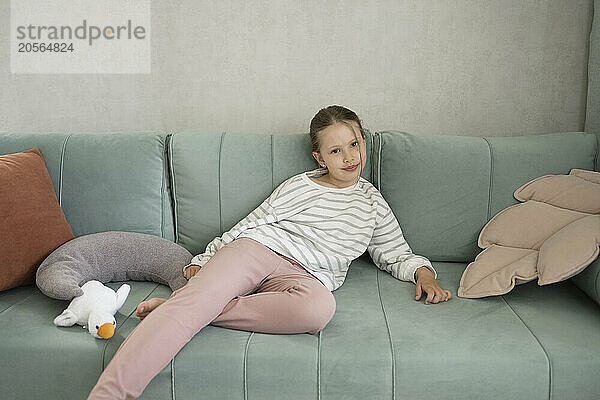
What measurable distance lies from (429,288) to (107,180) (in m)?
1.12

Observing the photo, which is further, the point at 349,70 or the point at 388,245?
the point at 349,70

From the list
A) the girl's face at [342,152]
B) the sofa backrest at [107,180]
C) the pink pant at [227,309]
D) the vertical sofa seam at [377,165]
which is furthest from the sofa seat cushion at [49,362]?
the vertical sofa seam at [377,165]

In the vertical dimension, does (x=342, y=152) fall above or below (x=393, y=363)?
above

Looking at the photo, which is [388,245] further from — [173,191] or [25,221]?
[25,221]

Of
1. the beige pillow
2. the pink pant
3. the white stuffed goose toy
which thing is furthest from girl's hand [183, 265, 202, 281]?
the beige pillow

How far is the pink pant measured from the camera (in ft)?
4.75

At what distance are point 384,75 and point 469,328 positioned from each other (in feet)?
3.98

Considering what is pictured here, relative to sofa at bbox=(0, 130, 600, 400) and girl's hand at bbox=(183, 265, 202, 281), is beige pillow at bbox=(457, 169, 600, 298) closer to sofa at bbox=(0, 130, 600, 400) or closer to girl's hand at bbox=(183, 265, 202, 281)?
sofa at bbox=(0, 130, 600, 400)

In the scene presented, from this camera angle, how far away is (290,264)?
191 cm

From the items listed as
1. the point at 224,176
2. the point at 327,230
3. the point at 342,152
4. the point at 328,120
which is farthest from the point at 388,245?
the point at 224,176

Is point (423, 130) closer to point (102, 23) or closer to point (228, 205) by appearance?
point (228, 205)

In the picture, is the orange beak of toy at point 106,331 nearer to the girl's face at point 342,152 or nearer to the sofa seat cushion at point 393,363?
the sofa seat cushion at point 393,363

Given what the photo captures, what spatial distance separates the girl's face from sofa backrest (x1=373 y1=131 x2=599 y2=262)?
0.17m

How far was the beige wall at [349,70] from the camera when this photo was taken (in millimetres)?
2463
